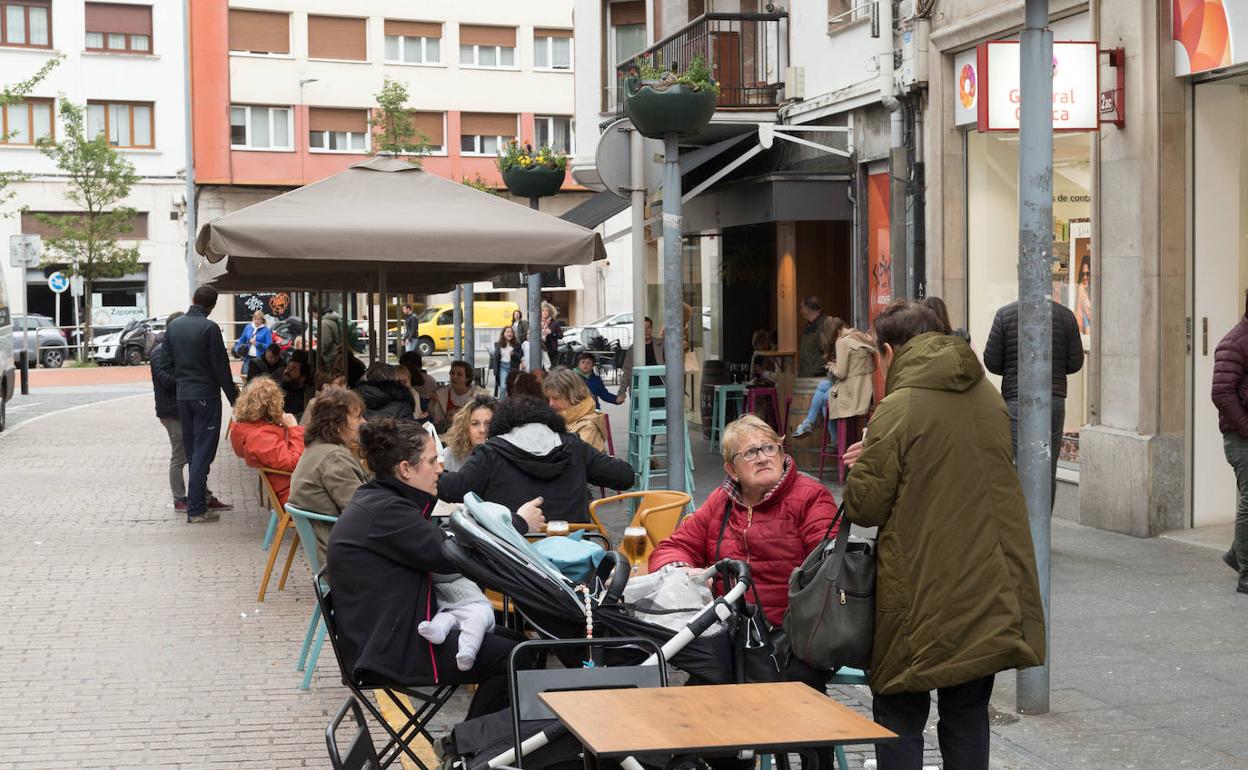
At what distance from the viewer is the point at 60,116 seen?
147ft

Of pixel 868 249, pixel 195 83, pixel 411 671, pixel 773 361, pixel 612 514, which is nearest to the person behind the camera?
pixel 411 671

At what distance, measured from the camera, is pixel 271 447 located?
31.7ft

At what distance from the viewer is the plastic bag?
496cm

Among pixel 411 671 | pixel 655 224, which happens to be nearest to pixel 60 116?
pixel 655 224

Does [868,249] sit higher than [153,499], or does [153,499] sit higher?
[868,249]

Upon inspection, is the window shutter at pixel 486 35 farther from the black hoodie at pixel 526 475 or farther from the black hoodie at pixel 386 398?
the black hoodie at pixel 526 475

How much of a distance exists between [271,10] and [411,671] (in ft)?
158

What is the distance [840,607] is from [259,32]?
1921 inches

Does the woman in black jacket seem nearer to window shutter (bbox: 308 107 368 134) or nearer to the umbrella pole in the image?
the umbrella pole

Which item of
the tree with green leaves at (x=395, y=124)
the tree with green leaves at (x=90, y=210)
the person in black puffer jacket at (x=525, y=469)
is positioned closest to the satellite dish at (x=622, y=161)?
the person in black puffer jacket at (x=525, y=469)

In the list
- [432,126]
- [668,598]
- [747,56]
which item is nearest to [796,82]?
[747,56]

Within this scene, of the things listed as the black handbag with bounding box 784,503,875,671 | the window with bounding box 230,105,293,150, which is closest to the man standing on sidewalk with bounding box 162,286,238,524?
the black handbag with bounding box 784,503,875,671

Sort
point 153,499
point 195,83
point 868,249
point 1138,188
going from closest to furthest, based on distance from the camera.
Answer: point 1138,188 → point 153,499 → point 868,249 → point 195,83

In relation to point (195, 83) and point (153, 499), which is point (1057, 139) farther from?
point (195, 83)
